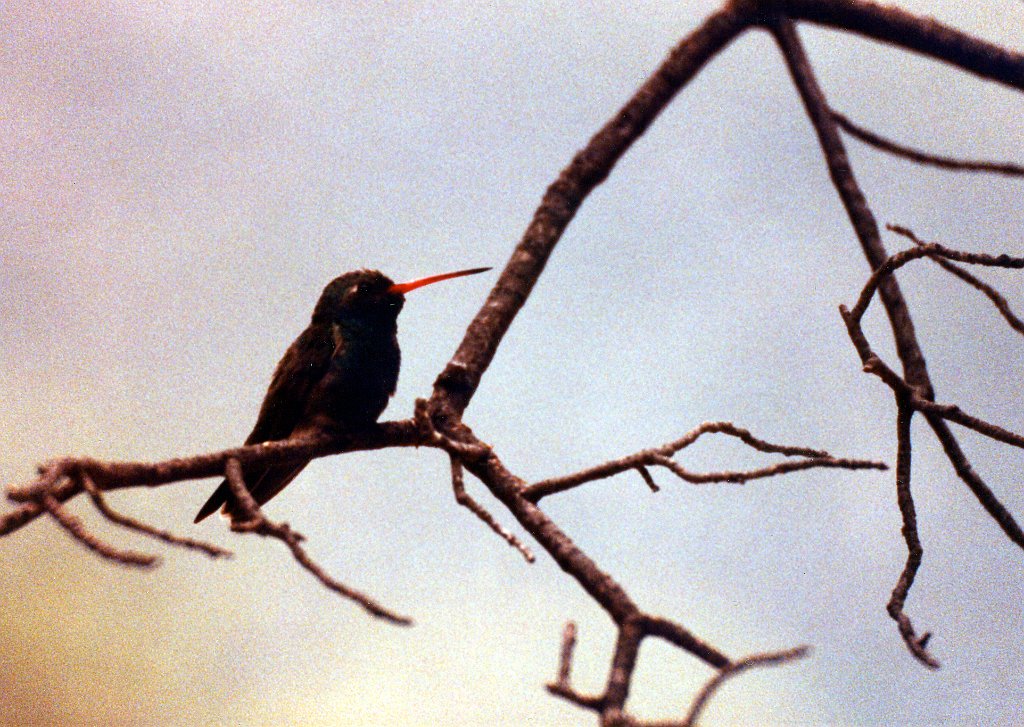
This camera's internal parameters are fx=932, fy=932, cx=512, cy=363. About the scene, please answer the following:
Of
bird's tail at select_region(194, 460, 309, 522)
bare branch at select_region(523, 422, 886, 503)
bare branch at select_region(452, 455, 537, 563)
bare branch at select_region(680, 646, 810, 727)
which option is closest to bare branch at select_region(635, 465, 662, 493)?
bare branch at select_region(523, 422, 886, 503)

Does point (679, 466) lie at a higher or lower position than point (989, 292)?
lower

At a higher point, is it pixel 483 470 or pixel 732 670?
pixel 483 470

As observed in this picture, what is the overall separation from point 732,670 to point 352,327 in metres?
3.33

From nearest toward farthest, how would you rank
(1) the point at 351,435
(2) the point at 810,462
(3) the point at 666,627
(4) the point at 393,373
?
1. (3) the point at 666,627
2. (2) the point at 810,462
3. (1) the point at 351,435
4. (4) the point at 393,373

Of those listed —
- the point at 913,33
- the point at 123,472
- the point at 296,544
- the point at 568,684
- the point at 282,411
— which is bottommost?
the point at 568,684

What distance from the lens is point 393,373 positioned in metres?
4.88

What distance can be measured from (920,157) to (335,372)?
2.87 metres

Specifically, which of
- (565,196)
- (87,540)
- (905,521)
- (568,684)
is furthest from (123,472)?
(905,521)

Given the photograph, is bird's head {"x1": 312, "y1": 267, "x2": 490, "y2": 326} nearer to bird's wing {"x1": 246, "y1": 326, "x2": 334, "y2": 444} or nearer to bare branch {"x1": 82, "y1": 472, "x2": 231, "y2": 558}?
bird's wing {"x1": 246, "y1": 326, "x2": 334, "y2": 444}

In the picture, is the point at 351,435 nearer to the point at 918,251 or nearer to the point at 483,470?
the point at 483,470

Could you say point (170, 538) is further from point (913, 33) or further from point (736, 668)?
point (913, 33)

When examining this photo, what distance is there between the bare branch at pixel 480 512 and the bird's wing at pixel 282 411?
163 cm

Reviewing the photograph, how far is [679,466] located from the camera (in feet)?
9.46

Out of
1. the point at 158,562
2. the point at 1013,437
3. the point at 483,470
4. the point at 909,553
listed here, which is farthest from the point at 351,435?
the point at 1013,437
